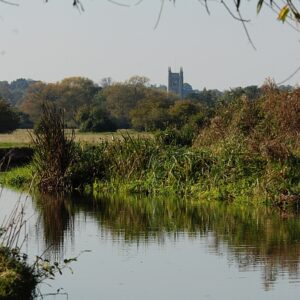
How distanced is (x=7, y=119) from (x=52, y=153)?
33.0 metres

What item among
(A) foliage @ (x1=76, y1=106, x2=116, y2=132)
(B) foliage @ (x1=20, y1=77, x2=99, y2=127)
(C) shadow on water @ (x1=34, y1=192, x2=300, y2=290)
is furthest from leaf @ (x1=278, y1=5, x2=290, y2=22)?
(B) foliage @ (x1=20, y1=77, x2=99, y2=127)

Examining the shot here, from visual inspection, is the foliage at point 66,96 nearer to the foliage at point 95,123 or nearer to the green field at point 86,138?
the foliage at point 95,123

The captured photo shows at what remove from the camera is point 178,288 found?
1052cm

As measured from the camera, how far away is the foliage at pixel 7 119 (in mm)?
54747

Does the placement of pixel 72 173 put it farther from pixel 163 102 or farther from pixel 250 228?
pixel 163 102

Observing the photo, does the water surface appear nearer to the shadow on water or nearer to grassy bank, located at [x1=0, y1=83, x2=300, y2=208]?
the shadow on water

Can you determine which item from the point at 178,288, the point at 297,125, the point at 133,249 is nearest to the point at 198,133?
the point at 297,125

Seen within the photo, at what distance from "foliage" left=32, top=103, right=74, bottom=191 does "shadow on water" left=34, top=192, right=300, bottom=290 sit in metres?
1.63

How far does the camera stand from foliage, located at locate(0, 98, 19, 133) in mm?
54747

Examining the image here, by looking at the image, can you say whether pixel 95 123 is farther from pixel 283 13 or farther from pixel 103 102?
pixel 283 13

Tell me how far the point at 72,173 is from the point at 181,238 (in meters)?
9.64

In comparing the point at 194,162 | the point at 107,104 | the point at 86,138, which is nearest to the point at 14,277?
the point at 194,162

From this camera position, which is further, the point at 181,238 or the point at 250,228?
the point at 250,228

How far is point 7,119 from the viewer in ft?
182
